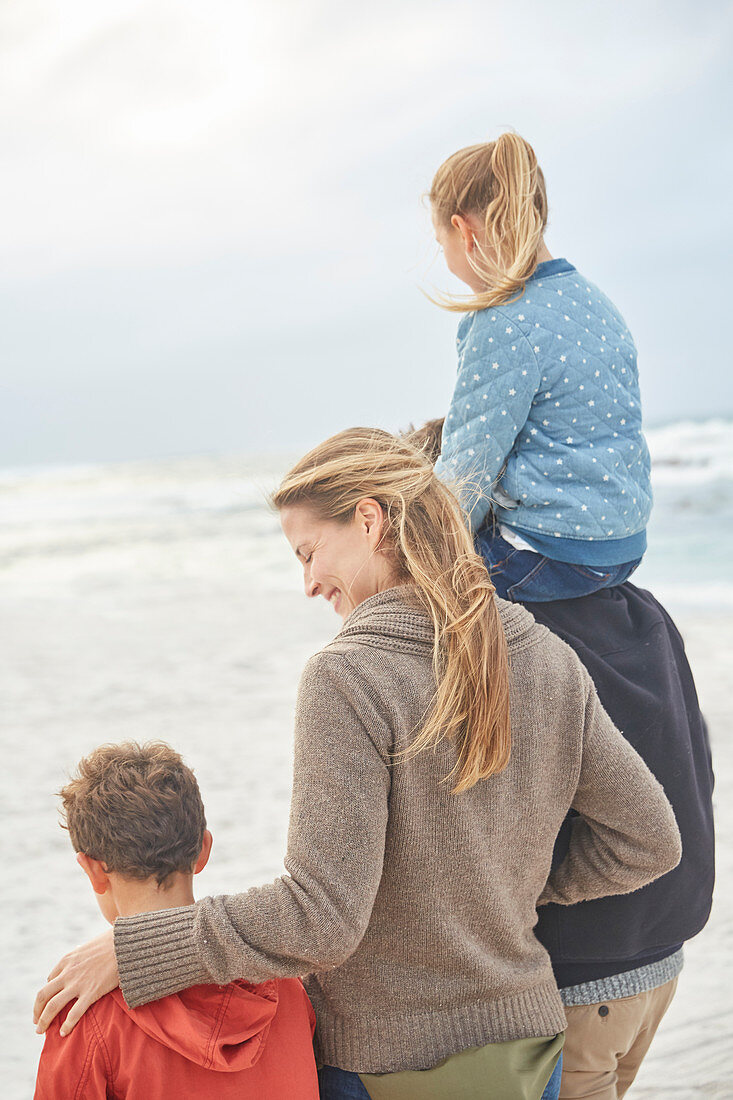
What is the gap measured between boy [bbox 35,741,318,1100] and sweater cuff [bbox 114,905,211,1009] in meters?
0.06

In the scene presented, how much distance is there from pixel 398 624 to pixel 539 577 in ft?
1.44

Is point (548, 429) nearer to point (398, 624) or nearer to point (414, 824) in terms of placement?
point (398, 624)

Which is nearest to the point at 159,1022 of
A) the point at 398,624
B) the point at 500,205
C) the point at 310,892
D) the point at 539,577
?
the point at 310,892

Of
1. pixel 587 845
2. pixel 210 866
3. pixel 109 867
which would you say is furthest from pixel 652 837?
pixel 210 866

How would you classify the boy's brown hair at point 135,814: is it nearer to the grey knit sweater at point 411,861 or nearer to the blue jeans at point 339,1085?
the grey knit sweater at point 411,861

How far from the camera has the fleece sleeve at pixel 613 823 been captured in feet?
4.85

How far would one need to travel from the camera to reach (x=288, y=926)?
1248 millimetres

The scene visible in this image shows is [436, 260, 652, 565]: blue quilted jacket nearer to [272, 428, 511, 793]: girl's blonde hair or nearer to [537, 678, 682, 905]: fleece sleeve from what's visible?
[272, 428, 511, 793]: girl's blonde hair

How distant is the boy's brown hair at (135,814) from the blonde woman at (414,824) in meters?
0.18

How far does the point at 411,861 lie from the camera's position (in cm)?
137

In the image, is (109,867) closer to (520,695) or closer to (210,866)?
(520,695)

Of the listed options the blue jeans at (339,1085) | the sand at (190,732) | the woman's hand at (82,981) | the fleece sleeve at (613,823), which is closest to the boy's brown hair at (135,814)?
the woman's hand at (82,981)

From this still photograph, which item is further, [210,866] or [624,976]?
[210,866]

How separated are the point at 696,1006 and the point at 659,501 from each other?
45.4 ft
